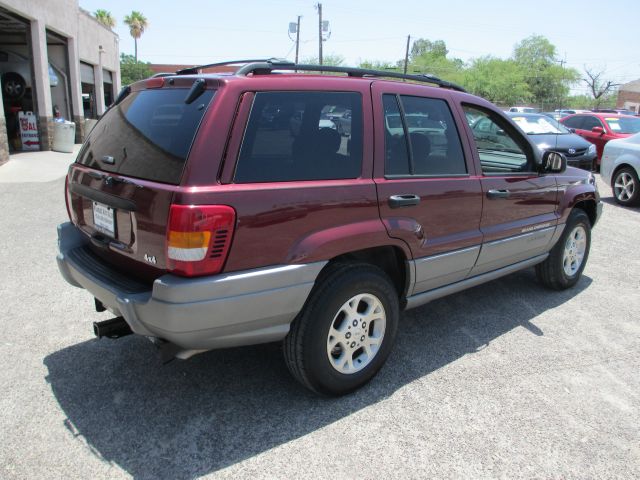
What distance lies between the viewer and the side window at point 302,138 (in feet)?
8.45

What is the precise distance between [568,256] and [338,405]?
123 inches

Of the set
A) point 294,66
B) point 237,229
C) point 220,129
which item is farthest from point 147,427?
point 294,66

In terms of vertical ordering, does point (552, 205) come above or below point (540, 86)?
below

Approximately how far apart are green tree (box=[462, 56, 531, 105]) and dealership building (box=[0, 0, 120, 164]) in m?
58.3

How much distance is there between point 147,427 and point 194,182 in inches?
54.8

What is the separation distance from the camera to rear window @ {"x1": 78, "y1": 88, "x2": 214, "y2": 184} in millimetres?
2533

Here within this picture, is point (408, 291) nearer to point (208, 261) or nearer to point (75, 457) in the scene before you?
point (208, 261)

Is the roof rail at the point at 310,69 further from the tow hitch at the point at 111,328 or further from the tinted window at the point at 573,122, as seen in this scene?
the tinted window at the point at 573,122

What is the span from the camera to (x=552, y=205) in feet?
14.7

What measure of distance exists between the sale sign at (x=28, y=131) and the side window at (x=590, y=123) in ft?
54.2

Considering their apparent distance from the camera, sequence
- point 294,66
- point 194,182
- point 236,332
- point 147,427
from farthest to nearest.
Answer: point 294,66 → point 147,427 → point 236,332 → point 194,182

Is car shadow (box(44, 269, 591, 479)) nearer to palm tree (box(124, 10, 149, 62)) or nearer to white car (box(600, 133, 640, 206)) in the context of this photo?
white car (box(600, 133, 640, 206))

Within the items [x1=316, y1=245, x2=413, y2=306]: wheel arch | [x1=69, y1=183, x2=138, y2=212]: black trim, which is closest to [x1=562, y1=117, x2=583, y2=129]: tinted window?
[x1=316, y1=245, x2=413, y2=306]: wheel arch

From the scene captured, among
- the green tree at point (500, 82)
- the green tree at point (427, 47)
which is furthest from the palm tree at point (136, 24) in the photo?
the green tree at point (427, 47)
